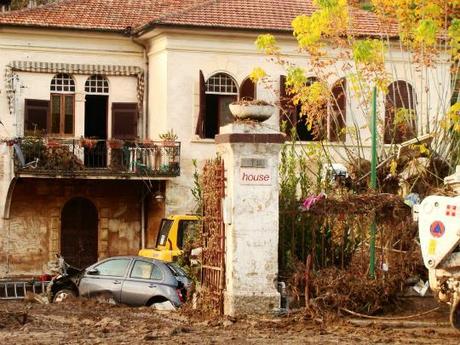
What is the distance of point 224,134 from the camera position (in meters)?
19.5

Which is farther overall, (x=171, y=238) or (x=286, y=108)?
(x=286, y=108)

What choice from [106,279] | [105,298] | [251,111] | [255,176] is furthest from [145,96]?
[255,176]

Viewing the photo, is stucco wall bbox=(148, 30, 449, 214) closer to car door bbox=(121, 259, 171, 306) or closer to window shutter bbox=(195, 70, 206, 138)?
window shutter bbox=(195, 70, 206, 138)

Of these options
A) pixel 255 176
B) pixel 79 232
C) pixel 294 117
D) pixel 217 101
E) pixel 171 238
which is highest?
pixel 217 101

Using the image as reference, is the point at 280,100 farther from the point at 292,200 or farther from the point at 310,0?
the point at 292,200

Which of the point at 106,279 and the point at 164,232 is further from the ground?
the point at 164,232

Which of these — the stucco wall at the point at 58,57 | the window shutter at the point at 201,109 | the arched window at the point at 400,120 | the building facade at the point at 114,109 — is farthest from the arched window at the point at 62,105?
the arched window at the point at 400,120

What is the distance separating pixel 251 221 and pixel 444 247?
3.55 m

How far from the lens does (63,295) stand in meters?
26.1

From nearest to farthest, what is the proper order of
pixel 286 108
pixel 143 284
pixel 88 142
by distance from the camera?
pixel 143 284 < pixel 88 142 < pixel 286 108

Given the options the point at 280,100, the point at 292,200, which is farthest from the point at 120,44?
the point at 292,200

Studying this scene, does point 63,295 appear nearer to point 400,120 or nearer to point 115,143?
point 400,120

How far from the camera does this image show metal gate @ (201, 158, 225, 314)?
64.4 ft

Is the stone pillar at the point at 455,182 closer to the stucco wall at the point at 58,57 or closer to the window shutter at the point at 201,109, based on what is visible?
the window shutter at the point at 201,109
